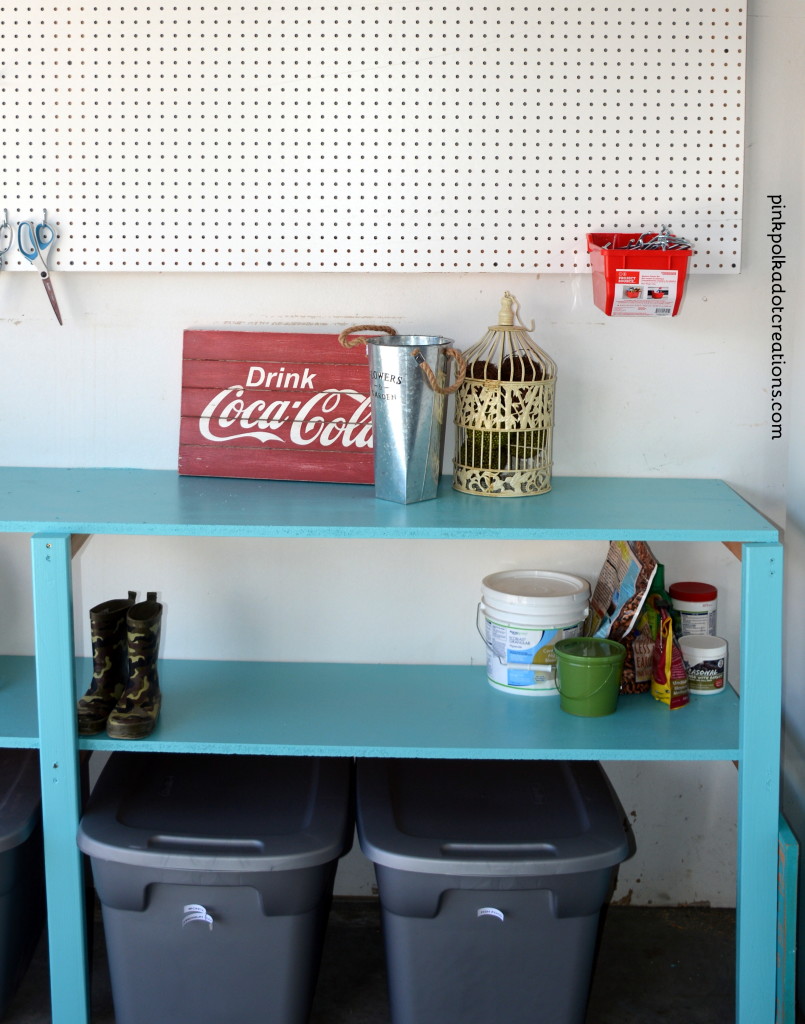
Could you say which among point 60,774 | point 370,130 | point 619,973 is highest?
point 370,130

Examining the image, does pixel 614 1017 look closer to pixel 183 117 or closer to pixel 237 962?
pixel 237 962

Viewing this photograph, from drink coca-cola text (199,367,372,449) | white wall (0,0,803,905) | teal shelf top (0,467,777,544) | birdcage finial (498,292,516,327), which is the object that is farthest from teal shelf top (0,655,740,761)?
birdcage finial (498,292,516,327)

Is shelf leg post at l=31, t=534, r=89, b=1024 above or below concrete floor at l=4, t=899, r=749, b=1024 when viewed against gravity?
above

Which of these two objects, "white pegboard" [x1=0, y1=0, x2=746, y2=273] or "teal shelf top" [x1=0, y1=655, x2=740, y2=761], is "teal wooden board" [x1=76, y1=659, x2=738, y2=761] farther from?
"white pegboard" [x1=0, y1=0, x2=746, y2=273]

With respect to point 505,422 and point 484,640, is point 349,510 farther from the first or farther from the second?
point 484,640

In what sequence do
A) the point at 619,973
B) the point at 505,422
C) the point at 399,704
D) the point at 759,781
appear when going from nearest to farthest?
the point at 759,781
the point at 505,422
the point at 399,704
the point at 619,973

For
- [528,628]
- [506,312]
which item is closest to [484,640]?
[528,628]

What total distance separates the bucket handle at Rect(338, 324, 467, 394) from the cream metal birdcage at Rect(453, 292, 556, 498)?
0.05 meters

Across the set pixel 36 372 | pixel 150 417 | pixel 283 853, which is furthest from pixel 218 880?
pixel 36 372

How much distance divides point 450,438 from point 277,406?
1.16 ft

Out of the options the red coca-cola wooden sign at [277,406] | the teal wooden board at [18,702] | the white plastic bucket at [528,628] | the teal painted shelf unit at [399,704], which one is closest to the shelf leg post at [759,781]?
the teal painted shelf unit at [399,704]

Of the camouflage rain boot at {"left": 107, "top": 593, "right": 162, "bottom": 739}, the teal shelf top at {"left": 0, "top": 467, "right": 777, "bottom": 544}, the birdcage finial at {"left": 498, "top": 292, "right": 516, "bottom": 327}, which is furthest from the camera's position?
the birdcage finial at {"left": 498, "top": 292, "right": 516, "bottom": 327}

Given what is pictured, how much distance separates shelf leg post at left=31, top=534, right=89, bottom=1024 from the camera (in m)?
1.87

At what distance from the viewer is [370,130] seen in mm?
2121
